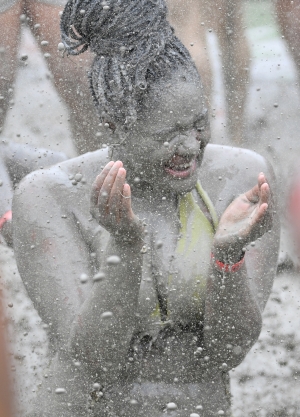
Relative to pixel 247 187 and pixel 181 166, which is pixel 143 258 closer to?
pixel 181 166

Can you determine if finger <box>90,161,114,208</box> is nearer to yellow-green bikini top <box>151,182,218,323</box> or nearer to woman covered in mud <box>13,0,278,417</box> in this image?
woman covered in mud <box>13,0,278,417</box>

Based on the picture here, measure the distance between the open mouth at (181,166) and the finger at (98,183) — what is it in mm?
274

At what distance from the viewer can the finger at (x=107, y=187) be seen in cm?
178

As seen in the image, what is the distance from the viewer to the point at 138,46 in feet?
6.52

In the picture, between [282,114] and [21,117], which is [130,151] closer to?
[21,117]

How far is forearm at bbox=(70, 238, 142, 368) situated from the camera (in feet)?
6.38

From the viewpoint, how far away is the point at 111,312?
6.53 ft

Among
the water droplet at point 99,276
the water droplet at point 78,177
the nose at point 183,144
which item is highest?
the nose at point 183,144

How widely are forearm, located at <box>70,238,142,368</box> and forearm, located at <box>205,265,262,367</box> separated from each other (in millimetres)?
201

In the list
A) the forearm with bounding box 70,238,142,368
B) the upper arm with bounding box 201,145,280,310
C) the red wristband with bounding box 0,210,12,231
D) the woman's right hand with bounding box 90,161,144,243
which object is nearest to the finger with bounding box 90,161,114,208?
the woman's right hand with bounding box 90,161,144,243

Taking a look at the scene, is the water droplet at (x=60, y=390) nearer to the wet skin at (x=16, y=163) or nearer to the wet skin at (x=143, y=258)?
the wet skin at (x=143, y=258)

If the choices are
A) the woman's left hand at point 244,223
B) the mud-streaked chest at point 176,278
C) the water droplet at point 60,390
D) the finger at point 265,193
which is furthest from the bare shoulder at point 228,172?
the water droplet at point 60,390

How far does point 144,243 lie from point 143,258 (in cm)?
14

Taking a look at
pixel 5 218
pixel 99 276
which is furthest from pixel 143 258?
pixel 5 218
